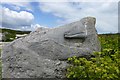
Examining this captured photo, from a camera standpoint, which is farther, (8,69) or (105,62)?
(8,69)

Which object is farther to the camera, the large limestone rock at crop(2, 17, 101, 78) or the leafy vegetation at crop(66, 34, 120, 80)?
the large limestone rock at crop(2, 17, 101, 78)

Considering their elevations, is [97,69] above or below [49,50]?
below

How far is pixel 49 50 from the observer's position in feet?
33.0

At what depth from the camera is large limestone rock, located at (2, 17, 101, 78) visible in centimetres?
953

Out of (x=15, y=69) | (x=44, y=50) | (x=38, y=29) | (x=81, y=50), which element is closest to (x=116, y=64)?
(x=81, y=50)

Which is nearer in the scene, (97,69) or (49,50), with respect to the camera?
(97,69)

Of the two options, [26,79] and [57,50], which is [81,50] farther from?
[26,79]

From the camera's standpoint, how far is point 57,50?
1006 centimetres

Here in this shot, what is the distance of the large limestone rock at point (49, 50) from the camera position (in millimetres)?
9531

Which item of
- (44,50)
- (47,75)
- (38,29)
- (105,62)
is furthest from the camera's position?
(38,29)

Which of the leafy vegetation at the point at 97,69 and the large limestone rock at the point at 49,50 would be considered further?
the large limestone rock at the point at 49,50

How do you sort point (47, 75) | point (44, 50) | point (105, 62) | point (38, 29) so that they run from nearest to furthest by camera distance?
point (105, 62)
point (47, 75)
point (44, 50)
point (38, 29)

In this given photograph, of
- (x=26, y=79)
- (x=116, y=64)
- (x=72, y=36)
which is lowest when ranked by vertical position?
(x=26, y=79)

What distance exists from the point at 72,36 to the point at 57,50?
0.94 meters
